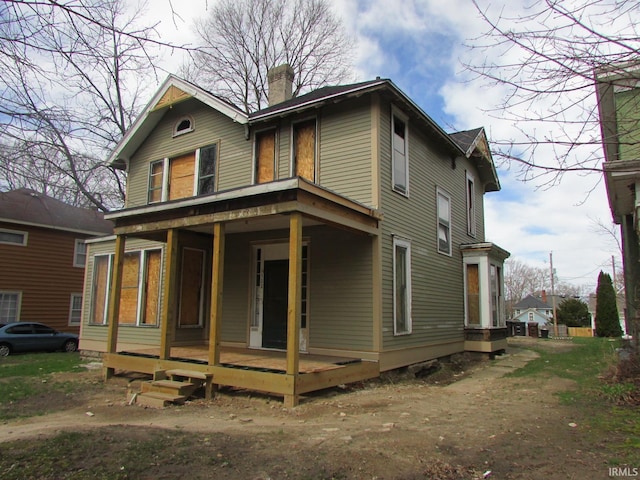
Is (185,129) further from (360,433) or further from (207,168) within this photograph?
(360,433)

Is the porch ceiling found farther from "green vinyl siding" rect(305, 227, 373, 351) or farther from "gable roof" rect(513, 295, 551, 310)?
"gable roof" rect(513, 295, 551, 310)

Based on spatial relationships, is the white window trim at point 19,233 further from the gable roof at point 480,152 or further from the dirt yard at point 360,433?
the gable roof at point 480,152

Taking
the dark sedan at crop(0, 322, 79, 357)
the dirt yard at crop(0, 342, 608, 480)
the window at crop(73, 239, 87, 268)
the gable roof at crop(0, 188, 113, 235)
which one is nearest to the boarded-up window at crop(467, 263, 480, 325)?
the dirt yard at crop(0, 342, 608, 480)

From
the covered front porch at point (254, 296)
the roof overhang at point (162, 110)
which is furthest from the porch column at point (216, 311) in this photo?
the roof overhang at point (162, 110)

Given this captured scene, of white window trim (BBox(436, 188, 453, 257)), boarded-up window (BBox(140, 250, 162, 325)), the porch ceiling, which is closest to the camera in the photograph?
the porch ceiling

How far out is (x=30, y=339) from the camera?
52.5 feet

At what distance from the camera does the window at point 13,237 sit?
1858 cm

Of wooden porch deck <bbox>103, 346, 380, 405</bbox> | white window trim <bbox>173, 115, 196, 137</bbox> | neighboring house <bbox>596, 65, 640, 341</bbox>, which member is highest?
white window trim <bbox>173, 115, 196, 137</bbox>

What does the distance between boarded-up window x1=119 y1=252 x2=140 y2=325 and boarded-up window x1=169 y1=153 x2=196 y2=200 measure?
85.3 inches

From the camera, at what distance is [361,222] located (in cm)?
847

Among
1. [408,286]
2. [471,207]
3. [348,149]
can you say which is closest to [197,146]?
[348,149]

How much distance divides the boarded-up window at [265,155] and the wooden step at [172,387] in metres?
5.07

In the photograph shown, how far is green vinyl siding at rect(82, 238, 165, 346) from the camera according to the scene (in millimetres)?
12242

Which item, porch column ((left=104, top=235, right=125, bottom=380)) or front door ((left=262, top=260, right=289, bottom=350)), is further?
front door ((left=262, top=260, right=289, bottom=350))
